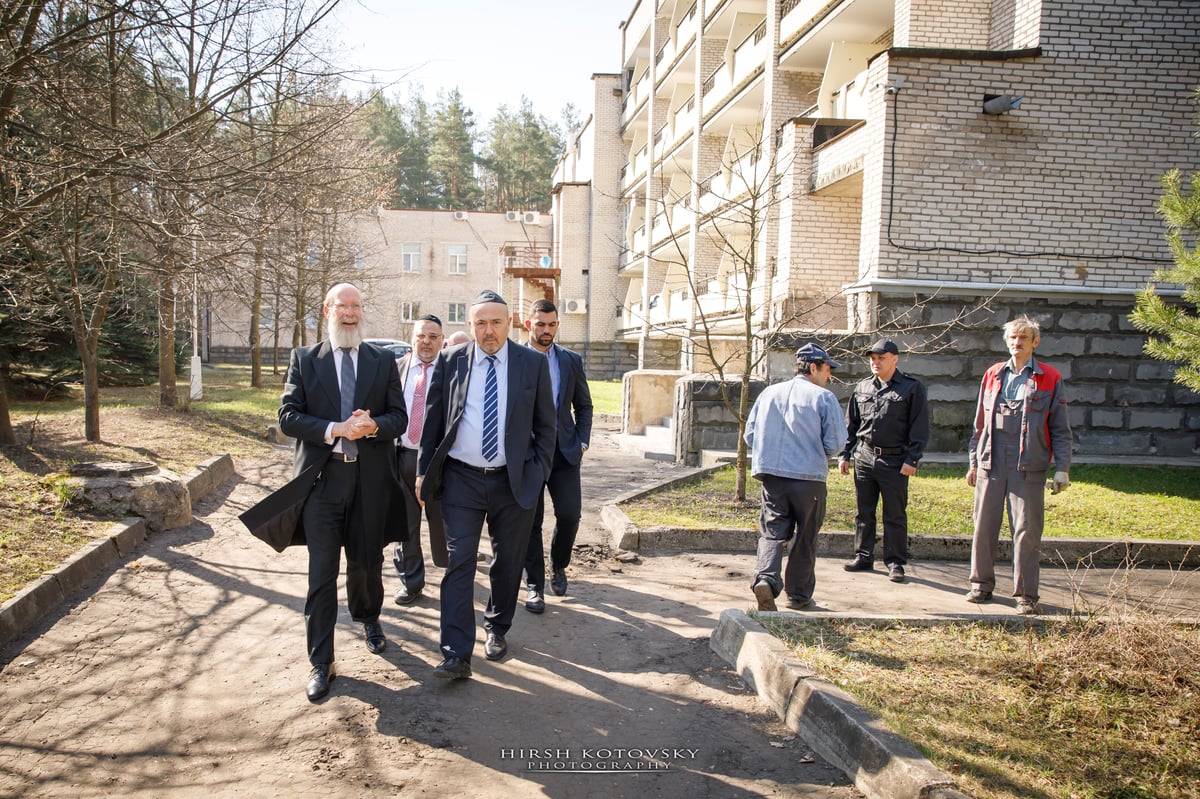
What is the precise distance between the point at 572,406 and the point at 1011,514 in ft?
10.8

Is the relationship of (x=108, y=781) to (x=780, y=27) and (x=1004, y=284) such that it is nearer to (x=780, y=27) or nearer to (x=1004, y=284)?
(x=1004, y=284)

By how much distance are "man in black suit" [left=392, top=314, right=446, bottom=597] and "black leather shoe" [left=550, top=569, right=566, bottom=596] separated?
93 centimetres

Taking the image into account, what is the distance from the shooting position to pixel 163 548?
24.9ft

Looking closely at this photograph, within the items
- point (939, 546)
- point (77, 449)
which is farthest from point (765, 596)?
point (77, 449)

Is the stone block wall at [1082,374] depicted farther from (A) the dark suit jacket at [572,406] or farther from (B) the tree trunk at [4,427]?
(B) the tree trunk at [4,427]

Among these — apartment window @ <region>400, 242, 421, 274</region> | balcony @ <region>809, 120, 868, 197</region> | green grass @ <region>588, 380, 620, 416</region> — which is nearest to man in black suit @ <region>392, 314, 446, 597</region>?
balcony @ <region>809, 120, 868, 197</region>

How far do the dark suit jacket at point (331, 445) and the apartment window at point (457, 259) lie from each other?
45442 mm

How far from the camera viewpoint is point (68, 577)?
6086mm

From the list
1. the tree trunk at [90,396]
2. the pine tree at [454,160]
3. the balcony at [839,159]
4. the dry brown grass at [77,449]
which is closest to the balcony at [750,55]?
the balcony at [839,159]

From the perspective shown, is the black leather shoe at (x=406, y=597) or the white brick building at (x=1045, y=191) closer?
the black leather shoe at (x=406, y=597)

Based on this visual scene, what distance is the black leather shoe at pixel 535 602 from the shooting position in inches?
233

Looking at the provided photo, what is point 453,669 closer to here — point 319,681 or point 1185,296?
point 319,681

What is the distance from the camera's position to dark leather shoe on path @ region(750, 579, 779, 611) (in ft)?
18.5

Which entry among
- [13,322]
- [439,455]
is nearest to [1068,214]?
[439,455]
